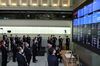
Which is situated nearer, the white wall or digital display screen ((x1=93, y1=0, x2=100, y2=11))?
digital display screen ((x1=93, y1=0, x2=100, y2=11))

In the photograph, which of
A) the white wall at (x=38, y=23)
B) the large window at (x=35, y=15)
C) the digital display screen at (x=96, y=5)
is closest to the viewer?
the digital display screen at (x=96, y=5)

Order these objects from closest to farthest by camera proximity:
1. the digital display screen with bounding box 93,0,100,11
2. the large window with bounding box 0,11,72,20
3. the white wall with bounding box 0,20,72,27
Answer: the digital display screen with bounding box 93,0,100,11
the large window with bounding box 0,11,72,20
the white wall with bounding box 0,20,72,27

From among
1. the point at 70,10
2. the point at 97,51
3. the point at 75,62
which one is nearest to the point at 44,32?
the point at 70,10

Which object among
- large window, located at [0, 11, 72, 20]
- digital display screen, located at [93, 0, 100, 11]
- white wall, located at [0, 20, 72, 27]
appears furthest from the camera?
white wall, located at [0, 20, 72, 27]

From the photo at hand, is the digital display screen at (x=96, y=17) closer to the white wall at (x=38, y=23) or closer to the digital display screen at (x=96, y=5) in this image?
the digital display screen at (x=96, y=5)

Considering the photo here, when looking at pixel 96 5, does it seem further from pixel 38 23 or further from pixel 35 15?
pixel 38 23

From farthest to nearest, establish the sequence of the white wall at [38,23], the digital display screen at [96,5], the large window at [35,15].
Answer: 1. the white wall at [38,23]
2. the large window at [35,15]
3. the digital display screen at [96,5]

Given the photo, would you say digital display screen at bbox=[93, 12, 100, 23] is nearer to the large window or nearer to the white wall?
the large window

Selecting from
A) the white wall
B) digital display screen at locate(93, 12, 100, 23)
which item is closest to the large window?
the white wall

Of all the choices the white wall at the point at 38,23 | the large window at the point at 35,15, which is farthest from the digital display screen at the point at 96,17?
the white wall at the point at 38,23

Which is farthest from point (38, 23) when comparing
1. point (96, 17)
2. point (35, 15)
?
point (96, 17)

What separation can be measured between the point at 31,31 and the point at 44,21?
5.50 feet

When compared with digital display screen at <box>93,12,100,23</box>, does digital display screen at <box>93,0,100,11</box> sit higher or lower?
Answer: higher

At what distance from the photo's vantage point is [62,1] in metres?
36.5
